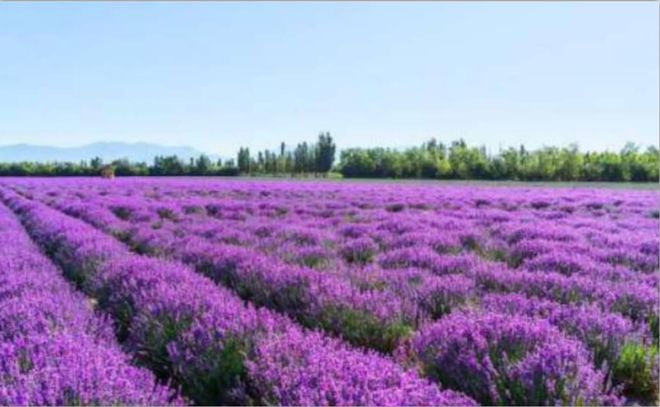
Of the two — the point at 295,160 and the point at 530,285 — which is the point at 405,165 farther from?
the point at 530,285

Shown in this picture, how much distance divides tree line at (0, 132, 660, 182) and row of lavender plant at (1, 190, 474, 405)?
5096 centimetres

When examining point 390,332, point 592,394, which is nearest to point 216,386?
point 390,332

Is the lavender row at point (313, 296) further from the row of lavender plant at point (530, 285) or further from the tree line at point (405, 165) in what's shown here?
the tree line at point (405, 165)

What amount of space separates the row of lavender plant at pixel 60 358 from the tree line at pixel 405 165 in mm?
51444

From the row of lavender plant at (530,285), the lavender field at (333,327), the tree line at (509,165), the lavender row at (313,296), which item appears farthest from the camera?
the tree line at (509,165)

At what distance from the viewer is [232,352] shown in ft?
11.4

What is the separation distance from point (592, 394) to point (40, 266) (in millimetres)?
5514

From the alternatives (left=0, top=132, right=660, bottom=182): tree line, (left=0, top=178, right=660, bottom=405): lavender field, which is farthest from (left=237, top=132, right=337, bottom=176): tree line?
(left=0, top=178, right=660, bottom=405): lavender field

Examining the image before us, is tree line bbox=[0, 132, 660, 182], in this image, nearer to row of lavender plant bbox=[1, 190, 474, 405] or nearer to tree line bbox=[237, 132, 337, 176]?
tree line bbox=[237, 132, 337, 176]

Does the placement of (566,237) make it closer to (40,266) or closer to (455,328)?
(455,328)

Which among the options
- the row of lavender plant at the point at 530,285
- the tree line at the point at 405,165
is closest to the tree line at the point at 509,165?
the tree line at the point at 405,165

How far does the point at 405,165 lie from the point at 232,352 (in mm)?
60411

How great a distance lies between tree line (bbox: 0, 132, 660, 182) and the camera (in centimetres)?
5666

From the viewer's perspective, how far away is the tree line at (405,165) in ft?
186
